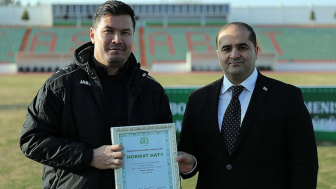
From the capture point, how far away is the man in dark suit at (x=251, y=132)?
3.01 m

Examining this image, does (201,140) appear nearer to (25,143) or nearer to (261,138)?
(261,138)

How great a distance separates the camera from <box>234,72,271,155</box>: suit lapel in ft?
9.87

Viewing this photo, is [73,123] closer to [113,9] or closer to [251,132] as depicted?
[113,9]

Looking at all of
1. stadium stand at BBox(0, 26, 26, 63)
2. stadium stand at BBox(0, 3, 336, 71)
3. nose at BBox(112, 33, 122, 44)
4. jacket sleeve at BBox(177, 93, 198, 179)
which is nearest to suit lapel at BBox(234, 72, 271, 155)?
jacket sleeve at BBox(177, 93, 198, 179)

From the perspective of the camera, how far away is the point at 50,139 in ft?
8.86

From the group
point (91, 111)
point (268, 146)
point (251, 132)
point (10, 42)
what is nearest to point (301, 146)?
point (268, 146)

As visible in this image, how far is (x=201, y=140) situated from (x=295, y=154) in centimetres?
66

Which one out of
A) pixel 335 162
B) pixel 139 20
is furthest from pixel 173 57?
pixel 335 162

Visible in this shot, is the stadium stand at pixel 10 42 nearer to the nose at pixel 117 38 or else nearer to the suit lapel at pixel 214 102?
the suit lapel at pixel 214 102

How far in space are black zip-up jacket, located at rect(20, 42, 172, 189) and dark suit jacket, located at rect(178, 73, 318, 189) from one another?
61 centimetres

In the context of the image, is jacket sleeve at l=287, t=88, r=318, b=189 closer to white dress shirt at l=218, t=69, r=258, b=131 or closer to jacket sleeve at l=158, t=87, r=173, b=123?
white dress shirt at l=218, t=69, r=258, b=131

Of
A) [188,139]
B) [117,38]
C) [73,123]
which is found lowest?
[188,139]

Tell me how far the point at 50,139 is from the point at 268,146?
1456mm

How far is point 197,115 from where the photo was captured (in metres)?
3.20
